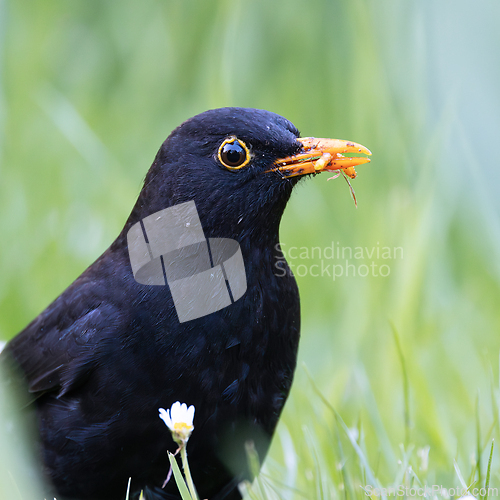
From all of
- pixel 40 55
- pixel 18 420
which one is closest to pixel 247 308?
pixel 18 420

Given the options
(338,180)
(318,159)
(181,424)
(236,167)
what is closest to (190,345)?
(181,424)

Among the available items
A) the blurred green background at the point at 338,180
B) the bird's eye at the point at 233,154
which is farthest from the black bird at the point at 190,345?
the blurred green background at the point at 338,180

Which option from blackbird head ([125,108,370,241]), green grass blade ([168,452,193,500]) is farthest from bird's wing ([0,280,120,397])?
green grass blade ([168,452,193,500])

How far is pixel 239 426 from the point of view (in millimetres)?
2424

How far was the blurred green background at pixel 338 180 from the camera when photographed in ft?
9.15

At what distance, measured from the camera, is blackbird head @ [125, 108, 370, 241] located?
2438 mm

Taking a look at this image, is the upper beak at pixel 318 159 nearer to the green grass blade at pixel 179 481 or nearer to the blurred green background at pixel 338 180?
the blurred green background at pixel 338 180

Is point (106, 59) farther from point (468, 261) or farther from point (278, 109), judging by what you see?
point (468, 261)

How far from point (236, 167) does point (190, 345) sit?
0.63m

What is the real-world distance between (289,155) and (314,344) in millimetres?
1959

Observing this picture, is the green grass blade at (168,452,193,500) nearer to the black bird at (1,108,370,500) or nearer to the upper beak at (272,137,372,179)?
the black bird at (1,108,370,500)

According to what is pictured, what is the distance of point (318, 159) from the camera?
8.11ft

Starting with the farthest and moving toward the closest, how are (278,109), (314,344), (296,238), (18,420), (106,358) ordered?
(278,109) < (296,238) < (314,344) < (18,420) < (106,358)

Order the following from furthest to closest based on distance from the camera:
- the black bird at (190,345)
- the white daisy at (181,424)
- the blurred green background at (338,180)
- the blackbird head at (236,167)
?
the blurred green background at (338,180)
the blackbird head at (236,167)
the black bird at (190,345)
the white daisy at (181,424)
